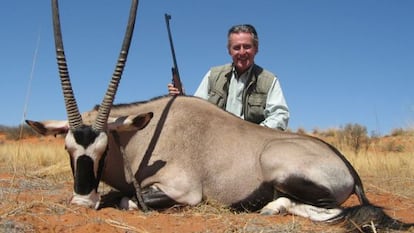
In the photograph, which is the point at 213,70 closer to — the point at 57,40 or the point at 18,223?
the point at 57,40

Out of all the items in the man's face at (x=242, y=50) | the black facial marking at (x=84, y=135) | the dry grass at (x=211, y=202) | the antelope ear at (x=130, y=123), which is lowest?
the dry grass at (x=211, y=202)

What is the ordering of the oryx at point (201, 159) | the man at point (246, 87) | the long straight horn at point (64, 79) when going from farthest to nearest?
1. the man at point (246, 87)
2. the oryx at point (201, 159)
3. the long straight horn at point (64, 79)

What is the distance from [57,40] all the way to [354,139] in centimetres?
1376

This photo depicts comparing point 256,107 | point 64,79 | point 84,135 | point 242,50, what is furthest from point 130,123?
point 242,50

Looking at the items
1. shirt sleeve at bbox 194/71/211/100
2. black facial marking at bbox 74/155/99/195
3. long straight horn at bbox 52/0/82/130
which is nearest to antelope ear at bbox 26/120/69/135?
long straight horn at bbox 52/0/82/130

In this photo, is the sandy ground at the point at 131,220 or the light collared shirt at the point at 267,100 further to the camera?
the light collared shirt at the point at 267,100

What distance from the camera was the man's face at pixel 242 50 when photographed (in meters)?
6.69

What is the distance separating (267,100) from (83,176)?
3048mm

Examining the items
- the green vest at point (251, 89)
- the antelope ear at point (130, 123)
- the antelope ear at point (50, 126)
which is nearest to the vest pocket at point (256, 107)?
the green vest at point (251, 89)

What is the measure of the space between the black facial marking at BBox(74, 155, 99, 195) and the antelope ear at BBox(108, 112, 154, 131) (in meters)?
0.58

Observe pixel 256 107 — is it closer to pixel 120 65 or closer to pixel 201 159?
pixel 201 159

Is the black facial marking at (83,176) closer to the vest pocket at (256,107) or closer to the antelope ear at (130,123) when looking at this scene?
the antelope ear at (130,123)

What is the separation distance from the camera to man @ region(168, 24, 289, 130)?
21.5 feet

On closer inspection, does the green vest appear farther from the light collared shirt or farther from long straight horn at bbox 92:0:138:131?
long straight horn at bbox 92:0:138:131
